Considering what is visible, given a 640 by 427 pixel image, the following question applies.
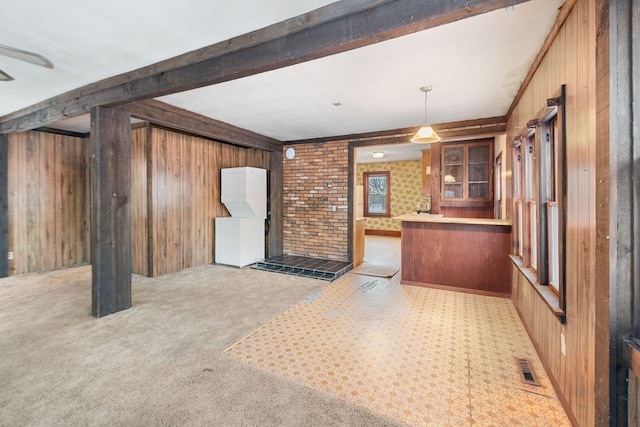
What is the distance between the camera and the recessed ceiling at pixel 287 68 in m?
1.92

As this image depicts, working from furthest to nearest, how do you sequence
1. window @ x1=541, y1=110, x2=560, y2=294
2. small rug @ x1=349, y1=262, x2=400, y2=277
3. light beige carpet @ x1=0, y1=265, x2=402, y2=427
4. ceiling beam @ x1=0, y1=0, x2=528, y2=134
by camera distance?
1. small rug @ x1=349, y1=262, x2=400, y2=277
2. window @ x1=541, y1=110, x2=560, y2=294
3. light beige carpet @ x1=0, y1=265, x2=402, y2=427
4. ceiling beam @ x1=0, y1=0, x2=528, y2=134

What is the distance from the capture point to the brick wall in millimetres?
5672

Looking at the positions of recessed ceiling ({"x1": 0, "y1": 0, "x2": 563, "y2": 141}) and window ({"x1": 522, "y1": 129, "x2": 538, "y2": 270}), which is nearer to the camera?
recessed ceiling ({"x1": 0, "y1": 0, "x2": 563, "y2": 141})

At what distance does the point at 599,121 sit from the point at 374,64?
1803 mm

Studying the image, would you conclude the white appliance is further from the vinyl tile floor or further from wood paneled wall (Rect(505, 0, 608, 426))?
wood paneled wall (Rect(505, 0, 608, 426))

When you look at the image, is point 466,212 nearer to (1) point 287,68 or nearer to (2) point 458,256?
(2) point 458,256

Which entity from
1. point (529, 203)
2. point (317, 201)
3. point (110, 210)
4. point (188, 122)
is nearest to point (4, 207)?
point (110, 210)

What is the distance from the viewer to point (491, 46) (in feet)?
7.68

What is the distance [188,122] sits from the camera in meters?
4.14

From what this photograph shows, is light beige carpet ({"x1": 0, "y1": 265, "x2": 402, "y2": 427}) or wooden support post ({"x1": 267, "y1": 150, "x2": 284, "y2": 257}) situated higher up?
wooden support post ({"x1": 267, "y1": 150, "x2": 284, "y2": 257})

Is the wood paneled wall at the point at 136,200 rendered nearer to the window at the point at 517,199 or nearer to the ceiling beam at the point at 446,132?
the ceiling beam at the point at 446,132

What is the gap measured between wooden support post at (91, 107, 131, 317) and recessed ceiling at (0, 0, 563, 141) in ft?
1.65

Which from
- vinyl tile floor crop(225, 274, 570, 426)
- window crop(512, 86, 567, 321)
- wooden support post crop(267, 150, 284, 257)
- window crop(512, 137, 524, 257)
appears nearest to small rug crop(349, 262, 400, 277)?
vinyl tile floor crop(225, 274, 570, 426)

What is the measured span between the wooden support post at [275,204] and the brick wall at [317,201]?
11cm
